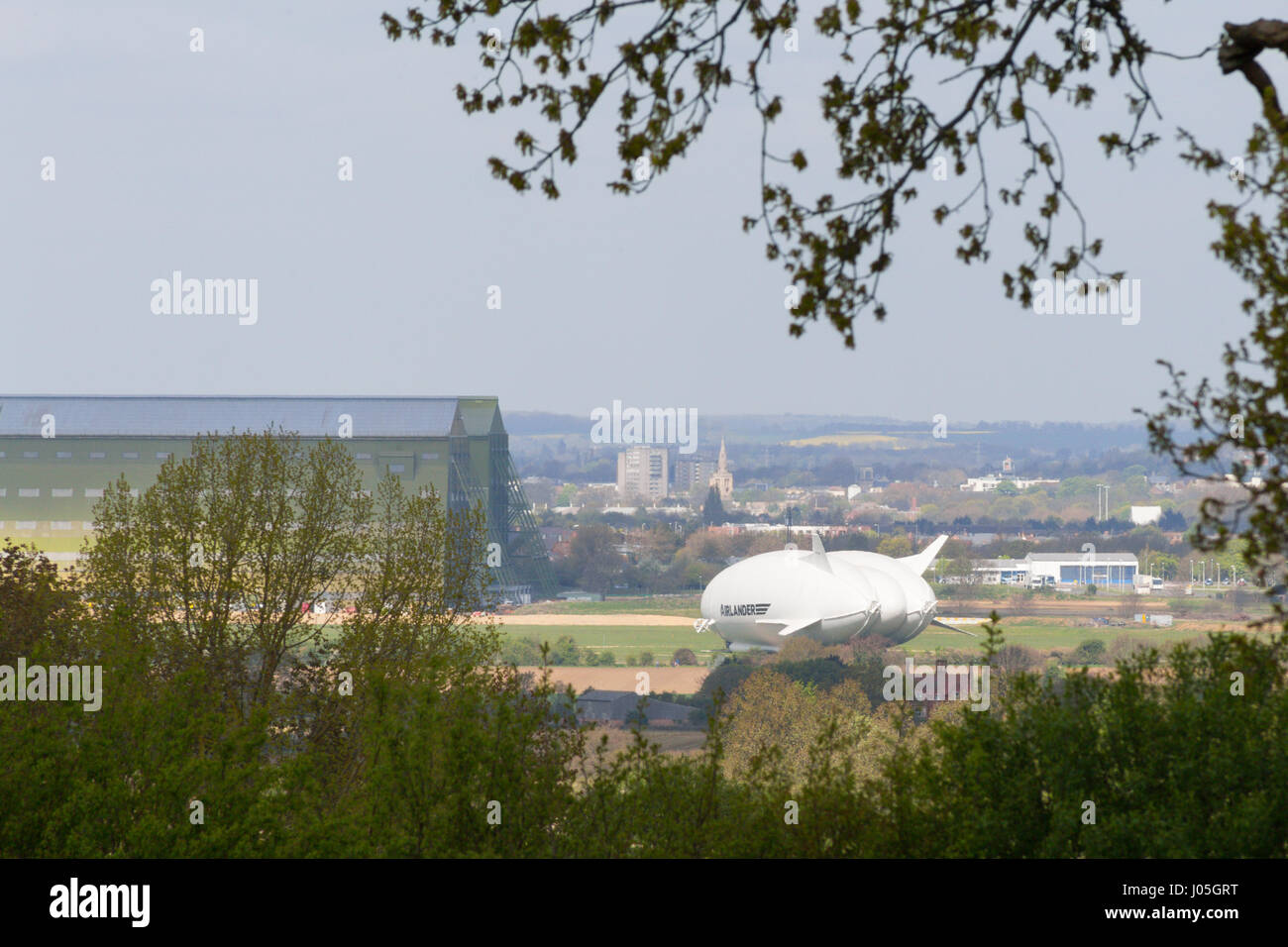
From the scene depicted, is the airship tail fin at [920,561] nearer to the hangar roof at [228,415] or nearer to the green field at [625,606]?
the green field at [625,606]

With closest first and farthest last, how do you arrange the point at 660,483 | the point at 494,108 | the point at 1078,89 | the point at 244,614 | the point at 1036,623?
the point at 494,108, the point at 1078,89, the point at 244,614, the point at 1036,623, the point at 660,483

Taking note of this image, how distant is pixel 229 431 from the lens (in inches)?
3969

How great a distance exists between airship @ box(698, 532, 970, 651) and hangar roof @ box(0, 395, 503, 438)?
24816 millimetres

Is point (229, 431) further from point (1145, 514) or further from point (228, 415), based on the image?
point (1145, 514)

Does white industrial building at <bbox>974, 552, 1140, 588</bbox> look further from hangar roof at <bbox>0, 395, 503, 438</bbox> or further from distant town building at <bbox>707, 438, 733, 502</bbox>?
hangar roof at <bbox>0, 395, 503, 438</bbox>

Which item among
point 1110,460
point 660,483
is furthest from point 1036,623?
point 660,483

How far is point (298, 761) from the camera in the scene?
746cm

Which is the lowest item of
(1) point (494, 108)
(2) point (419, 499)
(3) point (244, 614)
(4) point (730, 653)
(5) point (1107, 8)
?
(4) point (730, 653)

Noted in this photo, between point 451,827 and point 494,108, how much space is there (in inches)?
144

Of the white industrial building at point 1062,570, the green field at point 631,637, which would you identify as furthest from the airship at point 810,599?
the white industrial building at point 1062,570

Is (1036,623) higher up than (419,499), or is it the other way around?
(419,499)

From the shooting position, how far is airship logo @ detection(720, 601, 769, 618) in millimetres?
96000

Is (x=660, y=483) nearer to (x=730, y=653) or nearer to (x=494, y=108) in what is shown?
(x=730, y=653)

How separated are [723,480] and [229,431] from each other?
160 feet
